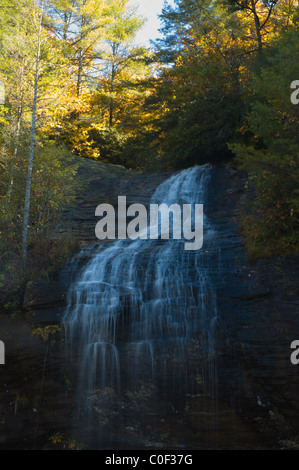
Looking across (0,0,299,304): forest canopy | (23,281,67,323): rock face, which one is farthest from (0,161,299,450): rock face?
(0,0,299,304): forest canopy

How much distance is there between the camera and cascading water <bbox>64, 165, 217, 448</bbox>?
7.14m

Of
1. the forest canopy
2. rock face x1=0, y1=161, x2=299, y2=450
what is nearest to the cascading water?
rock face x1=0, y1=161, x2=299, y2=450

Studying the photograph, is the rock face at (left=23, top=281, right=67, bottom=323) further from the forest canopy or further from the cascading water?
the forest canopy

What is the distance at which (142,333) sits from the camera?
780 centimetres

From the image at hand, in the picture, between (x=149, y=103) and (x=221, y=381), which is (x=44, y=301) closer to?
(x=221, y=381)

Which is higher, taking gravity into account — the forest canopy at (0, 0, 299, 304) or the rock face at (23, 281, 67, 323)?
the forest canopy at (0, 0, 299, 304)

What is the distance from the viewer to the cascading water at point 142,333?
23.4ft

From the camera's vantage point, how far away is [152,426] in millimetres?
6840

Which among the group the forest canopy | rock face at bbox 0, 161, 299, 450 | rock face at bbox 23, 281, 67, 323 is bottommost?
rock face at bbox 0, 161, 299, 450

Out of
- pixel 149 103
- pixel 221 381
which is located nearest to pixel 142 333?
pixel 221 381

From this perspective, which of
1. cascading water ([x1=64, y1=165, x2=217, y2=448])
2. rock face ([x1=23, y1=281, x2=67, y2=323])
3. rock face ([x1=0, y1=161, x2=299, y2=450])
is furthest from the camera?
rock face ([x1=23, y1=281, x2=67, y2=323])

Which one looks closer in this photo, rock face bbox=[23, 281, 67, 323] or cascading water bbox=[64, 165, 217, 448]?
cascading water bbox=[64, 165, 217, 448]

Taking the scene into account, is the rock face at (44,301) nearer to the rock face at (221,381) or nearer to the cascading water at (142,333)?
the rock face at (221,381)

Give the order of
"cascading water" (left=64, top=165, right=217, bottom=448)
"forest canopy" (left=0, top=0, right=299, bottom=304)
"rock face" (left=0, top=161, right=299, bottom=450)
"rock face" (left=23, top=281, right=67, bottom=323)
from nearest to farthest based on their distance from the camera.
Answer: "rock face" (left=0, top=161, right=299, bottom=450) < "cascading water" (left=64, top=165, right=217, bottom=448) < "rock face" (left=23, top=281, right=67, bottom=323) < "forest canopy" (left=0, top=0, right=299, bottom=304)
